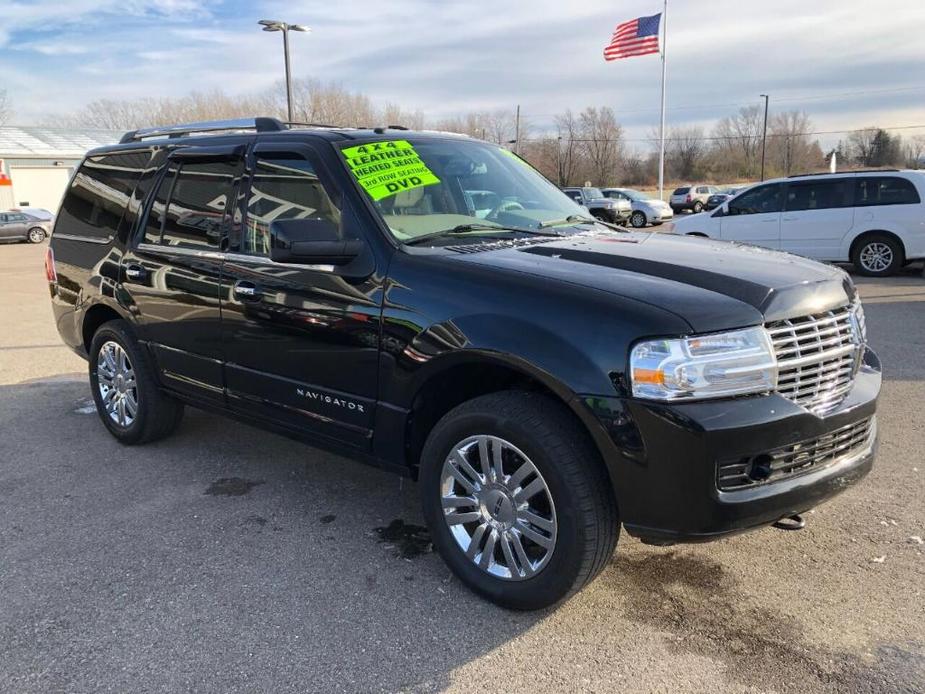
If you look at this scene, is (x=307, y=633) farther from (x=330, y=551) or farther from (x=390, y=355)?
(x=390, y=355)

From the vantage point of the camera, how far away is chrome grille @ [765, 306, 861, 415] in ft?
8.79

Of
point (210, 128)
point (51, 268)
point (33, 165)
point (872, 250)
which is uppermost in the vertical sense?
point (33, 165)

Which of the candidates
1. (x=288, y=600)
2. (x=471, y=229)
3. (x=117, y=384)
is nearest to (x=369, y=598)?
(x=288, y=600)

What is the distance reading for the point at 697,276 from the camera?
9.53ft

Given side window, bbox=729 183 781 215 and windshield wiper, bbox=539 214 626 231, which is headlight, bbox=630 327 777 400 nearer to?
windshield wiper, bbox=539 214 626 231

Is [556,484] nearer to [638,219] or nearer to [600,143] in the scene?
[638,219]

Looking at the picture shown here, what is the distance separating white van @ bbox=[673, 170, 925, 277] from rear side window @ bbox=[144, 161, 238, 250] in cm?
1010

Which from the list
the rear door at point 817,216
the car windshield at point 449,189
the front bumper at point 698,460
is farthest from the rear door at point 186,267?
the rear door at point 817,216

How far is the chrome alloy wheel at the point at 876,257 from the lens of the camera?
41.7 ft

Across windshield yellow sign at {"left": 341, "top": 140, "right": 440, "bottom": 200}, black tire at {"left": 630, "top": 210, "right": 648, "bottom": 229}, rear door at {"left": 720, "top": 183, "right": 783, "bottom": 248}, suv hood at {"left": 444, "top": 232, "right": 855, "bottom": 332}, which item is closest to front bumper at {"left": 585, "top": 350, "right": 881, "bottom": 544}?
suv hood at {"left": 444, "top": 232, "right": 855, "bottom": 332}

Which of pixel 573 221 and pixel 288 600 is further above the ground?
pixel 573 221

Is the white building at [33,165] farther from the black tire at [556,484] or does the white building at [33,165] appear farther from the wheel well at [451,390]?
the black tire at [556,484]

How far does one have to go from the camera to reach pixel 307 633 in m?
2.92

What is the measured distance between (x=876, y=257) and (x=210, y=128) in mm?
11825
